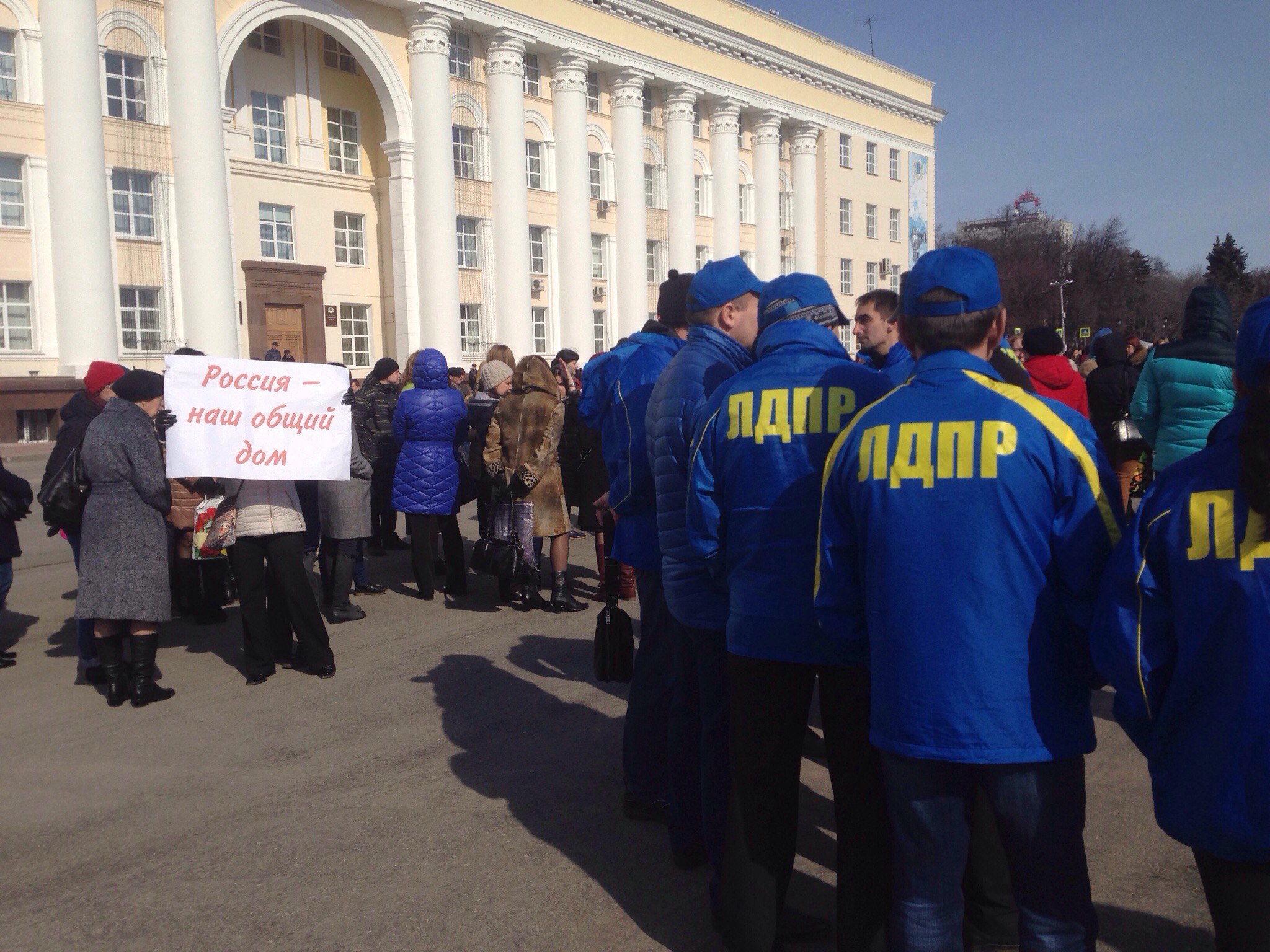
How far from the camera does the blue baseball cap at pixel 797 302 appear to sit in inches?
125

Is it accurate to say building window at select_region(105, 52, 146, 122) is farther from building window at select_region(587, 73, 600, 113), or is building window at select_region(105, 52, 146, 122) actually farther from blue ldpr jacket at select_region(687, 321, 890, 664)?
blue ldpr jacket at select_region(687, 321, 890, 664)

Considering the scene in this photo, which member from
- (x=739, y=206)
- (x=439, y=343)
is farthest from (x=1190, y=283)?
(x=439, y=343)

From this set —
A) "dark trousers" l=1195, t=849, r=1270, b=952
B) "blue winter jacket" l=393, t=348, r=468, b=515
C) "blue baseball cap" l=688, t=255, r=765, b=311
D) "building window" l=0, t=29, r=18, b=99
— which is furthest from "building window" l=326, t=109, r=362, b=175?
"dark trousers" l=1195, t=849, r=1270, b=952

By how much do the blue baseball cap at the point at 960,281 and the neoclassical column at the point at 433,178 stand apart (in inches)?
1128

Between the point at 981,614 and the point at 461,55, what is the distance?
33.7 m

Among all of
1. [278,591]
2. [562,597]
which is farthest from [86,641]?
[562,597]

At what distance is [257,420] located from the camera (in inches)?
250

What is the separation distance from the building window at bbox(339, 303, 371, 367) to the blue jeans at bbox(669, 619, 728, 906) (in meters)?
28.5

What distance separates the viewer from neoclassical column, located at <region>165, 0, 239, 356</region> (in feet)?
79.6

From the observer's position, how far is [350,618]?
8.13 metres

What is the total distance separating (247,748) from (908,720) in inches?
157

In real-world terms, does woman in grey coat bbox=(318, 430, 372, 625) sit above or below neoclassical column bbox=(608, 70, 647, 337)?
below

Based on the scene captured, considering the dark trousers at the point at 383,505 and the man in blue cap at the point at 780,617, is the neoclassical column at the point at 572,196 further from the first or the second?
the man in blue cap at the point at 780,617

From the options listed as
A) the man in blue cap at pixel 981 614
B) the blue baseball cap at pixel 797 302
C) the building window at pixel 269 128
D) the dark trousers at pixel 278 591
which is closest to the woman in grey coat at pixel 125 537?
the dark trousers at pixel 278 591
